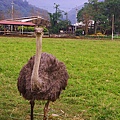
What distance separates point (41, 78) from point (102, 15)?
40.3 metres

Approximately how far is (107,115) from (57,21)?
3948 centimetres

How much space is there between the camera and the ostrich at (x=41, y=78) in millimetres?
4184

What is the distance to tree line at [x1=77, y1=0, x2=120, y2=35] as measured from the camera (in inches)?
1732

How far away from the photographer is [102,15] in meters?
43.8

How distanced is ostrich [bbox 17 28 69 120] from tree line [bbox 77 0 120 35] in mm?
38996

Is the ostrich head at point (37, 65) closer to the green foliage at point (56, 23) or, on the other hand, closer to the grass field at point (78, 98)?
the grass field at point (78, 98)

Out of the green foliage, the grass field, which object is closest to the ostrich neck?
the grass field

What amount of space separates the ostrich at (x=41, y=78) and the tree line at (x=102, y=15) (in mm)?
38996

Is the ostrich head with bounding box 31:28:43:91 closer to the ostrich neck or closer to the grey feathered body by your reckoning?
the ostrich neck

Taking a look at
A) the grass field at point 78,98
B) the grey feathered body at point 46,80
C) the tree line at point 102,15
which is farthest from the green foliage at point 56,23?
the grey feathered body at point 46,80

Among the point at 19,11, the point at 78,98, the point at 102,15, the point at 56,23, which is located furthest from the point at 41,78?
the point at 19,11

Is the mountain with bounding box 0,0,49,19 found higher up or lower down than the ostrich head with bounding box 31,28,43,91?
higher up

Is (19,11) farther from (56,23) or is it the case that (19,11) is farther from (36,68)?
(36,68)

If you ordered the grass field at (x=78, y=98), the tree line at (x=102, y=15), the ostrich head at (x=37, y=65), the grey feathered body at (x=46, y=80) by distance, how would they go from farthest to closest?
the tree line at (x=102, y=15), the grass field at (x=78, y=98), the grey feathered body at (x=46, y=80), the ostrich head at (x=37, y=65)
